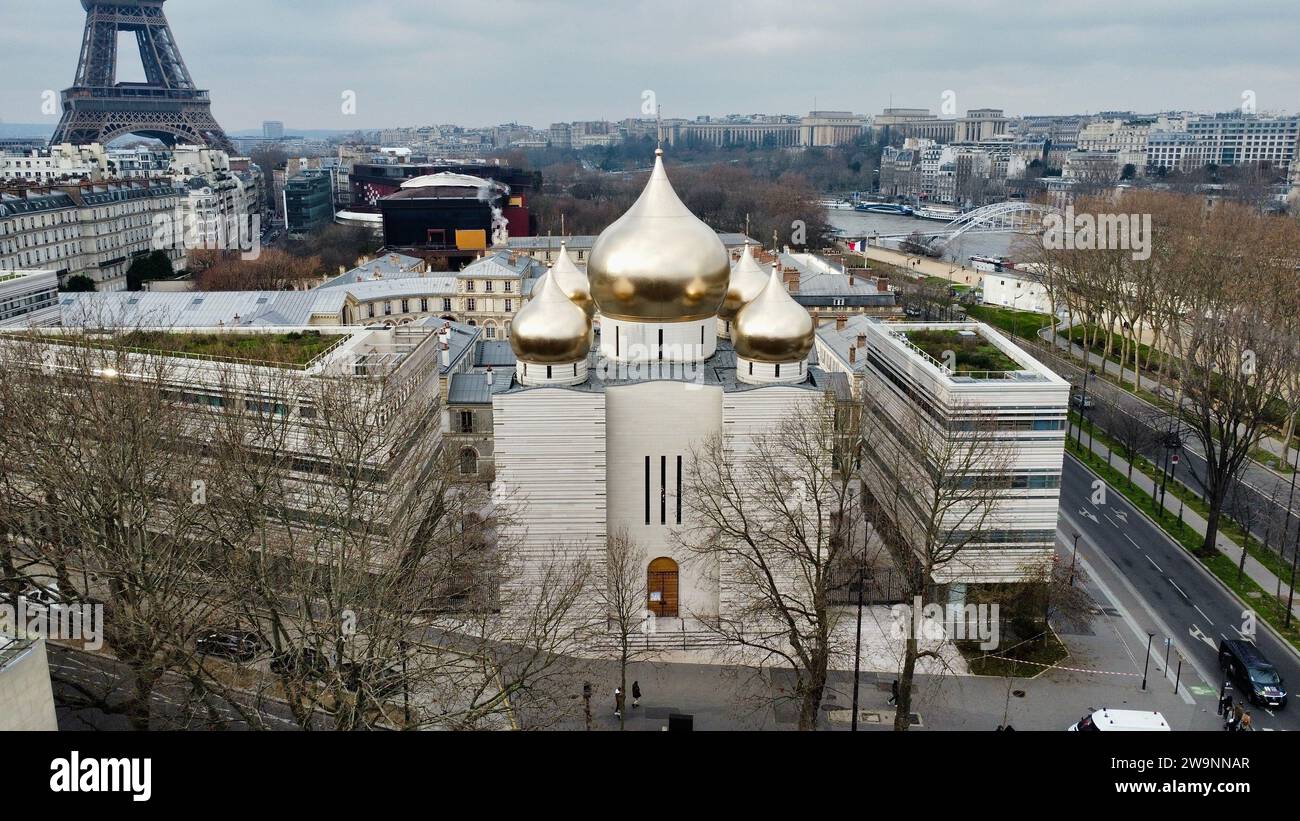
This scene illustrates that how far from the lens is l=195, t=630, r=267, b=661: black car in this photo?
2344cm

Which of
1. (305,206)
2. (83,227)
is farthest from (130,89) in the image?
(83,227)

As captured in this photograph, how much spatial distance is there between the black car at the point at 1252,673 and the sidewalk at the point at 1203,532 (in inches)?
166

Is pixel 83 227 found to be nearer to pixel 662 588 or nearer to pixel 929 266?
pixel 662 588

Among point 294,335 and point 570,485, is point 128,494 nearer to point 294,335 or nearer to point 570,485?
point 570,485

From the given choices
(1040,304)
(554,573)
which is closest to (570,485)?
(554,573)

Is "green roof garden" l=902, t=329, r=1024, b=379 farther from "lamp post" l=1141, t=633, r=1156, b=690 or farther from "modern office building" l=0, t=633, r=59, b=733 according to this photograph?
"modern office building" l=0, t=633, r=59, b=733

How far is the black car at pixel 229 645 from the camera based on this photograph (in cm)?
2344

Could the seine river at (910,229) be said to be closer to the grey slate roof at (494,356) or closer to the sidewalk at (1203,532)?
the sidewalk at (1203,532)

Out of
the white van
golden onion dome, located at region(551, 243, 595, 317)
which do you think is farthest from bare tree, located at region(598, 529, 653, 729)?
the white van

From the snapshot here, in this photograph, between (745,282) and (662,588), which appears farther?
(745,282)

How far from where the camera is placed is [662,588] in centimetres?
2678

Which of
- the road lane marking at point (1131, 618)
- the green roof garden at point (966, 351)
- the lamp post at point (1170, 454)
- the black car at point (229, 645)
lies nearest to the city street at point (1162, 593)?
the road lane marking at point (1131, 618)

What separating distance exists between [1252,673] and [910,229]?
112m

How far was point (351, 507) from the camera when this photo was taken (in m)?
19.9
